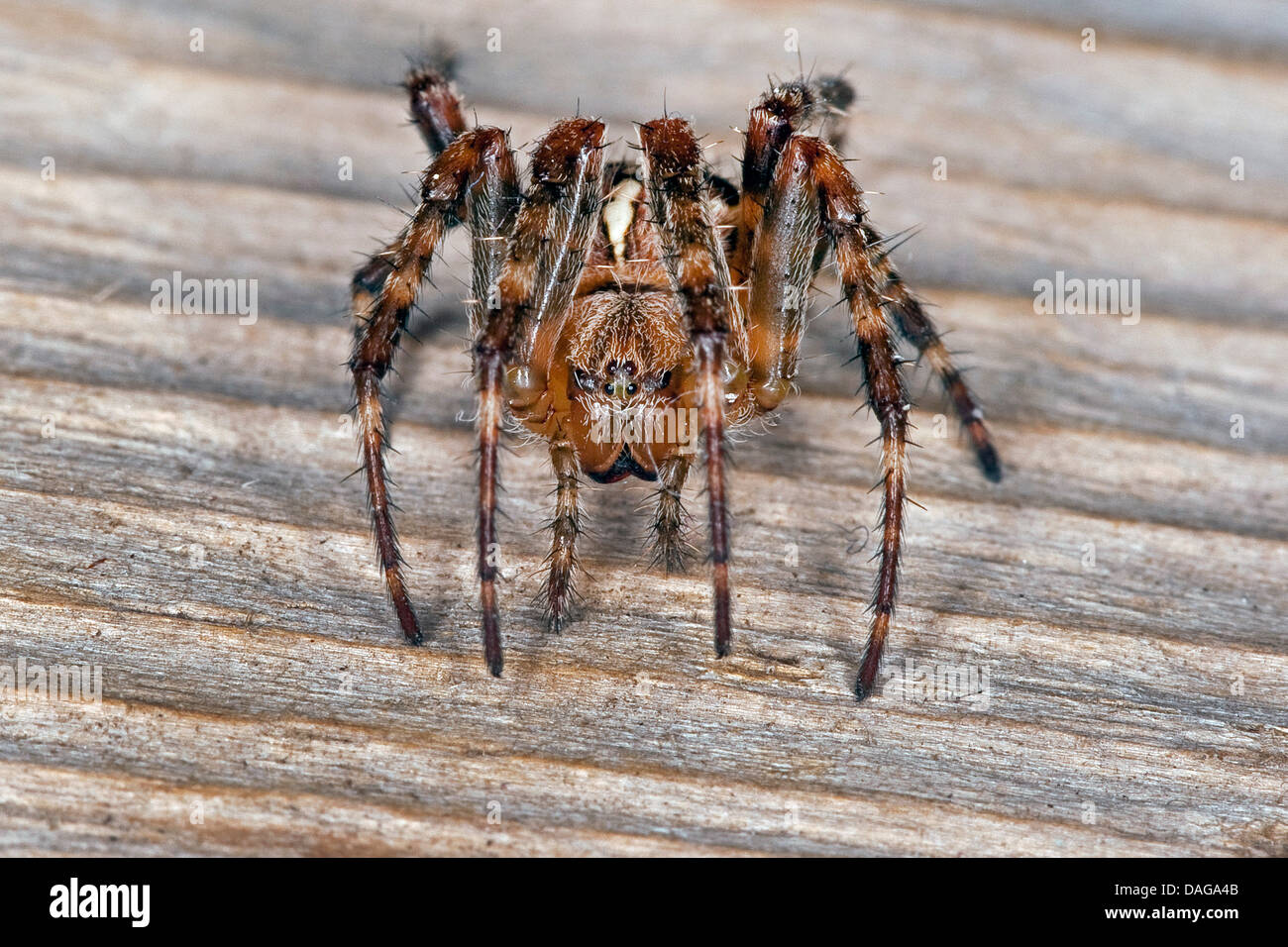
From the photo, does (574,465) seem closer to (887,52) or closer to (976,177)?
(976,177)

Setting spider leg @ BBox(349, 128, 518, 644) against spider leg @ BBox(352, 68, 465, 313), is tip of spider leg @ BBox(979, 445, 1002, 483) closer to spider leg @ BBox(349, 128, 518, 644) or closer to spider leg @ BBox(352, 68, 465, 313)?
spider leg @ BBox(349, 128, 518, 644)

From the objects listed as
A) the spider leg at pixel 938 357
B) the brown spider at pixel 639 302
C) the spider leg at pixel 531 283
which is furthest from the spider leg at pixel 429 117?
the spider leg at pixel 938 357

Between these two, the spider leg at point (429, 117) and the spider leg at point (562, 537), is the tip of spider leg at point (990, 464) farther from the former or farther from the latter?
the spider leg at point (429, 117)
